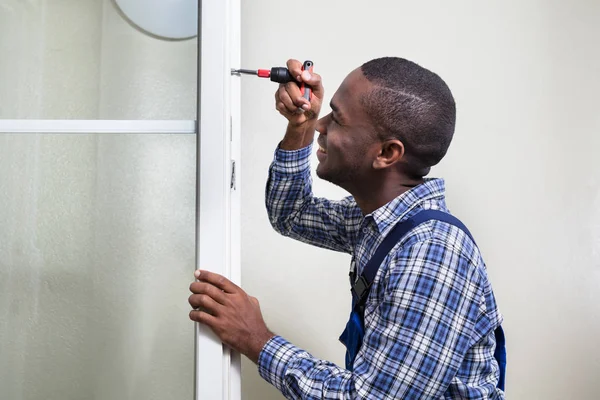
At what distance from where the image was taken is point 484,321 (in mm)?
821

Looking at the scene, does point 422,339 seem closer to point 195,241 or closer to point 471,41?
point 195,241

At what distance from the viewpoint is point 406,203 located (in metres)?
0.92

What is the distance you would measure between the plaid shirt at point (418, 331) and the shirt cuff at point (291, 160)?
0.76ft

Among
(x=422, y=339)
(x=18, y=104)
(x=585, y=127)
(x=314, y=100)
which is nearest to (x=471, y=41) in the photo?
(x=585, y=127)

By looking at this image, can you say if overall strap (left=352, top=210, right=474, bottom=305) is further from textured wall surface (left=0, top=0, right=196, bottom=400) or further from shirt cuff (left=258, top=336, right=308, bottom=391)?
textured wall surface (left=0, top=0, right=196, bottom=400)

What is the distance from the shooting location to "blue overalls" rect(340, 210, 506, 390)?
856 millimetres

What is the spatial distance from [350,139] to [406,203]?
14cm

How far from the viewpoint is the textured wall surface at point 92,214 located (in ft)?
2.87

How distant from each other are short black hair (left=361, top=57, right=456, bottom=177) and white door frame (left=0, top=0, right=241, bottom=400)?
0.79 feet

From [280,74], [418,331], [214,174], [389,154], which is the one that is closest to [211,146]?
[214,174]

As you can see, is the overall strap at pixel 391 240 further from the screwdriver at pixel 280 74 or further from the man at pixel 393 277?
the screwdriver at pixel 280 74

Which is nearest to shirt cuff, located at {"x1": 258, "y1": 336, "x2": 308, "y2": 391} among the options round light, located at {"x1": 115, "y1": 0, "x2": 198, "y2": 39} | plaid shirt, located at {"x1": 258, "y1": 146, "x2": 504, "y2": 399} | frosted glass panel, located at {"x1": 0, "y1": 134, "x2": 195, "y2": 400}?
plaid shirt, located at {"x1": 258, "y1": 146, "x2": 504, "y2": 399}

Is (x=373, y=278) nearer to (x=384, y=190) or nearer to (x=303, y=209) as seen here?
(x=384, y=190)

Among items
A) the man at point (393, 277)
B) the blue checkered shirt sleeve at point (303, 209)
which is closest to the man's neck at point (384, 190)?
the man at point (393, 277)
